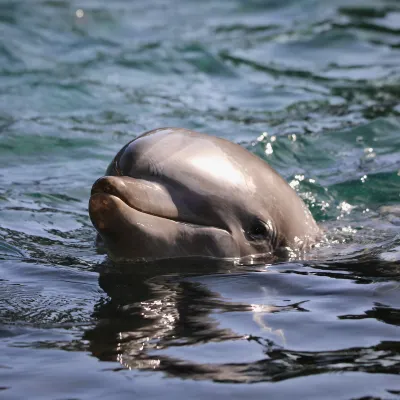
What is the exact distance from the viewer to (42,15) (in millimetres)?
16109

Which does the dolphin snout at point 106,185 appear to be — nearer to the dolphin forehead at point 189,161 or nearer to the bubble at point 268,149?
the dolphin forehead at point 189,161

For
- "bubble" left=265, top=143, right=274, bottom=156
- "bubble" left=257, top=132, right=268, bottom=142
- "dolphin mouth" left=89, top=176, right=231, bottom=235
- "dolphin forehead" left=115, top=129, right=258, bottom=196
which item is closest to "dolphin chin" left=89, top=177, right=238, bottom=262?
"dolphin mouth" left=89, top=176, right=231, bottom=235

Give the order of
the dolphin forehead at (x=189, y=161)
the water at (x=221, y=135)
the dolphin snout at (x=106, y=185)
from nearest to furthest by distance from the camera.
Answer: the water at (x=221, y=135)
the dolphin snout at (x=106, y=185)
the dolphin forehead at (x=189, y=161)

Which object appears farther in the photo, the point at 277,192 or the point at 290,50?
the point at 290,50

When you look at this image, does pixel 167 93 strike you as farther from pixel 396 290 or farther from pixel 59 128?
pixel 396 290

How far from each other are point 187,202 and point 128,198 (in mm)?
452

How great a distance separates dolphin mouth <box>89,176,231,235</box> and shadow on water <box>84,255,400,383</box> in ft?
1.07

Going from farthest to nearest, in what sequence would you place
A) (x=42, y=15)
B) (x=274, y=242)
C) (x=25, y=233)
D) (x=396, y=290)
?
(x=42, y=15) < (x=25, y=233) < (x=274, y=242) < (x=396, y=290)

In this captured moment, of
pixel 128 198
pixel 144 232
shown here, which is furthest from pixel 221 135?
pixel 128 198

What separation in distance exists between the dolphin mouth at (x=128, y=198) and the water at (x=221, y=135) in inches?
13.0

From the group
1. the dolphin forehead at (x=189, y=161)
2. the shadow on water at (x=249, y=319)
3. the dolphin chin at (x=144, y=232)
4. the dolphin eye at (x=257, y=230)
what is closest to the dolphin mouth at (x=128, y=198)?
the dolphin chin at (x=144, y=232)

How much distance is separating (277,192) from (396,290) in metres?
1.17

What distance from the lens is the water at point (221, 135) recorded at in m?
3.94

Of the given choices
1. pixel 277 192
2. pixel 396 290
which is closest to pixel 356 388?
pixel 396 290
